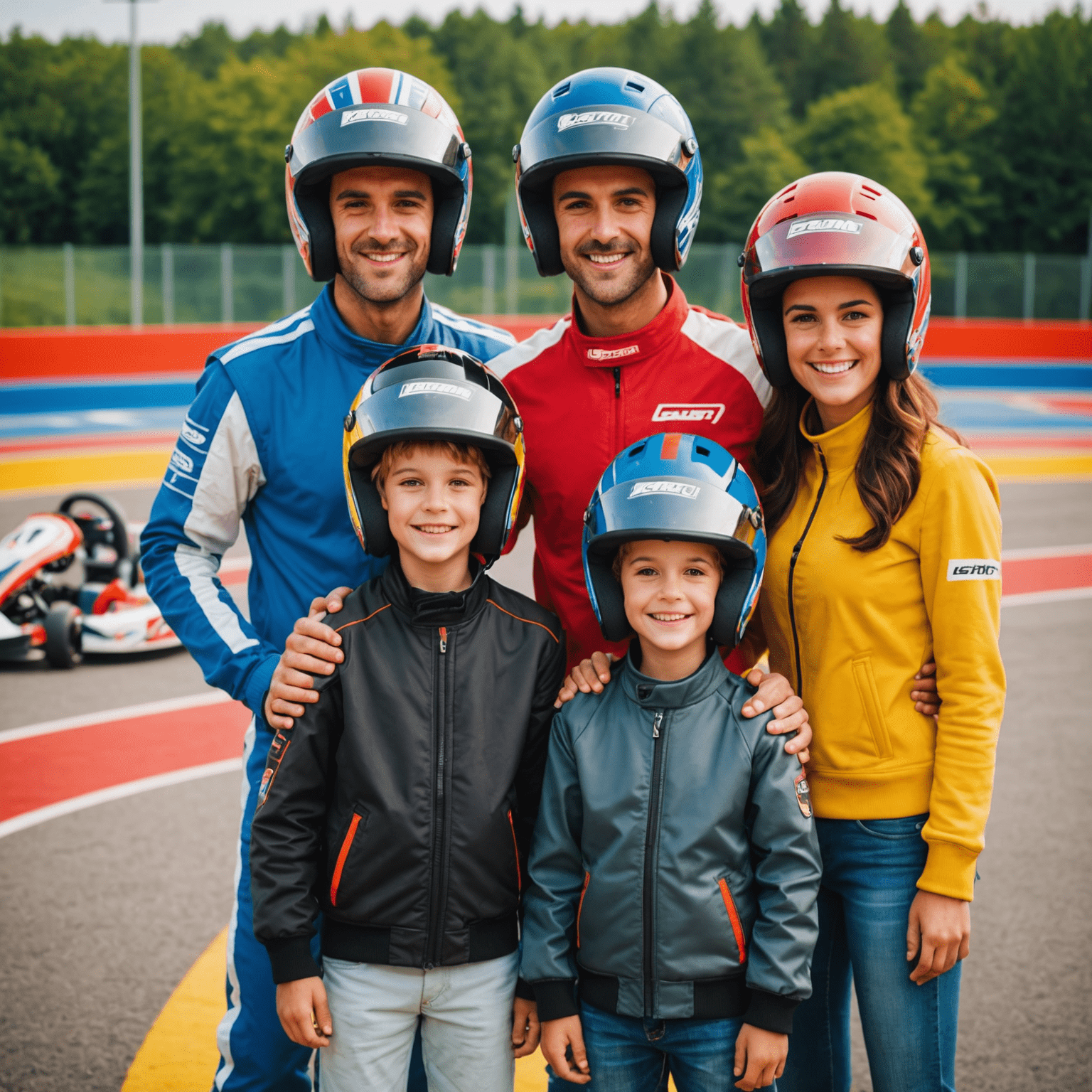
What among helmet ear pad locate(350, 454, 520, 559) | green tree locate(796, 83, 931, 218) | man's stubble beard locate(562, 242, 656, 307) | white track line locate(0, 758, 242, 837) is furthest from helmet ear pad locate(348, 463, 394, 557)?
green tree locate(796, 83, 931, 218)

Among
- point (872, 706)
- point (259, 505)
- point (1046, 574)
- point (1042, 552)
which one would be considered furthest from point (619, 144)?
point (1042, 552)

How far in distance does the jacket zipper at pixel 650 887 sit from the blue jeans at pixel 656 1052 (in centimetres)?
7

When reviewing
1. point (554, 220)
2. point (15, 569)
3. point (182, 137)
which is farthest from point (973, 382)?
point (182, 137)

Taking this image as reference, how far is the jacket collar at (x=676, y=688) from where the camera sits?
2.79m

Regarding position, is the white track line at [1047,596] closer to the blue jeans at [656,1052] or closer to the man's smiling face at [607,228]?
the man's smiling face at [607,228]

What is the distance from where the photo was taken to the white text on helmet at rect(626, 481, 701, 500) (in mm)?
2818

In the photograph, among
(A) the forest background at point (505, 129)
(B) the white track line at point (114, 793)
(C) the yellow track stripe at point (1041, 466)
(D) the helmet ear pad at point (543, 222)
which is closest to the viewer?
(D) the helmet ear pad at point (543, 222)

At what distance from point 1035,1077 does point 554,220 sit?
3.17 m

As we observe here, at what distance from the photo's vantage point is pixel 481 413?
2.94m

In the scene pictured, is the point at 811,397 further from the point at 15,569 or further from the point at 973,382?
the point at 973,382

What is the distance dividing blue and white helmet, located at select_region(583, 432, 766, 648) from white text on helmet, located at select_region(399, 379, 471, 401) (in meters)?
0.42

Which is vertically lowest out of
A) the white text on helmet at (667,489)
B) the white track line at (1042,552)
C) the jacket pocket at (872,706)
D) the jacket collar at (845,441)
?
the white track line at (1042,552)

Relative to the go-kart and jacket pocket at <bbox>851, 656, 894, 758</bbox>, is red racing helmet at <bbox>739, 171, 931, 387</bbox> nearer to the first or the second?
jacket pocket at <bbox>851, 656, 894, 758</bbox>

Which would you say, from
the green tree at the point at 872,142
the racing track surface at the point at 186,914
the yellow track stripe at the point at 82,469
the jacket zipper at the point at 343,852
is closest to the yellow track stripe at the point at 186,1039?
the racing track surface at the point at 186,914
